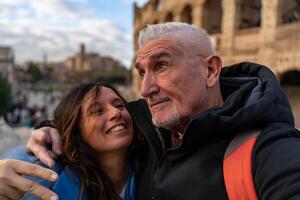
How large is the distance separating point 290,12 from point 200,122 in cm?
1622

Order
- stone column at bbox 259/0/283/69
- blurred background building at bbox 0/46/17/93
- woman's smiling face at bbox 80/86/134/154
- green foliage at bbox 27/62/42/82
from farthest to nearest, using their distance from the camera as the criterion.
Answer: green foliage at bbox 27/62/42/82
blurred background building at bbox 0/46/17/93
stone column at bbox 259/0/283/69
woman's smiling face at bbox 80/86/134/154

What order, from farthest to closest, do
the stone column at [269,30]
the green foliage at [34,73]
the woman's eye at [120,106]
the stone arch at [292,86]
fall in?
the green foliage at [34,73], the stone arch at [292,86], the stone column at [269,30], the woman's eye at [120,106]

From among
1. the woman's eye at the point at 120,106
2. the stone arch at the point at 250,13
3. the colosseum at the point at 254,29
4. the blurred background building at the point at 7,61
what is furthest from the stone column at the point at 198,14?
the blurred background building at the point at 7,61

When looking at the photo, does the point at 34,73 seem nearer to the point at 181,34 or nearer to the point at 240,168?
the point at 181,34

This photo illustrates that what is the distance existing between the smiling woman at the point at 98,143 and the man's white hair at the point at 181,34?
643mm

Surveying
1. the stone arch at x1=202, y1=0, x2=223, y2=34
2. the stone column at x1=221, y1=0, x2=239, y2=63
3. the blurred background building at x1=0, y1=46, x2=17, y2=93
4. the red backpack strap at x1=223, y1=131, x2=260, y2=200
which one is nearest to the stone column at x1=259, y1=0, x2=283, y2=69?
the stone column at x1=221, y1=0, x2=239, y2=63

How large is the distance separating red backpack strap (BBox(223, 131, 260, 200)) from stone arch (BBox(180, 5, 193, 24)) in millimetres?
20444

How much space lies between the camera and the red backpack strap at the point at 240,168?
1533 millimetres

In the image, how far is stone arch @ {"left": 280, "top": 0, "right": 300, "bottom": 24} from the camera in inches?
600

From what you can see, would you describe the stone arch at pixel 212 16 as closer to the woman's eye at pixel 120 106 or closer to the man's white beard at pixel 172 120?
the woman's eye at pixel 120 106

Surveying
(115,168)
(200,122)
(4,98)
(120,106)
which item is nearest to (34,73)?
(4,98)

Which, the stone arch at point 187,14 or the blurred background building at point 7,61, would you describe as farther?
the blurred background building at point 7,61

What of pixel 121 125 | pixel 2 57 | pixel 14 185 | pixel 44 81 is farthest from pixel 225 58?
pixel 44 81

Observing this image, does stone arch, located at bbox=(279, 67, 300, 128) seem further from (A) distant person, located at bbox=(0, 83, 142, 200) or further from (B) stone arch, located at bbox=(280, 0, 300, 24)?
(A) distant person, located at bbox=(0, 83, 142, 200)
